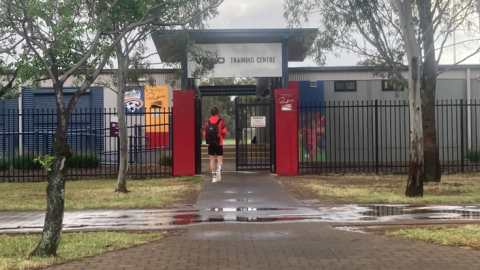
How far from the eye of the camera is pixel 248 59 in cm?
1811

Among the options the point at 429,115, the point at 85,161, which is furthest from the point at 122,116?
the point at 429,115

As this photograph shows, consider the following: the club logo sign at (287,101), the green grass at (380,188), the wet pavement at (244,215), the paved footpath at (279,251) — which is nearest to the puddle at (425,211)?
the wet pavement at (244,215)

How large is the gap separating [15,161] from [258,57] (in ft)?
32.4

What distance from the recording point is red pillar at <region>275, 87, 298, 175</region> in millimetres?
17219

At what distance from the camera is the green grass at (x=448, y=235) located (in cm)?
699

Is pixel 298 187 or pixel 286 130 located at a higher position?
pixel 286 130

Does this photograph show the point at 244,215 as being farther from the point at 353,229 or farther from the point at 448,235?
the point at 448,235

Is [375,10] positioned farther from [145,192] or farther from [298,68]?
[298,68]

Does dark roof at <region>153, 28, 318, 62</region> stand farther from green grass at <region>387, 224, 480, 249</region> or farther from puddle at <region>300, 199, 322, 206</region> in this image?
green grass at <region>387, 224, 480, 249</region>

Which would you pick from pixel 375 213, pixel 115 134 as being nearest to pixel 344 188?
pixel 375 213

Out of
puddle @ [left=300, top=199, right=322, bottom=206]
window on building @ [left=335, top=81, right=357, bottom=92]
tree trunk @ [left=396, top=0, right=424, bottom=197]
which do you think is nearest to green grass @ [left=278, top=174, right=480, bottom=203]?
puddle @ [left=300, top=199, right=322, bottom=206]

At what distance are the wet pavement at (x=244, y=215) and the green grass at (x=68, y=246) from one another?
0.69 meters

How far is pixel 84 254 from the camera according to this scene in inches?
259

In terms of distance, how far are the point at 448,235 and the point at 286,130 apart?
1014 centimetres
